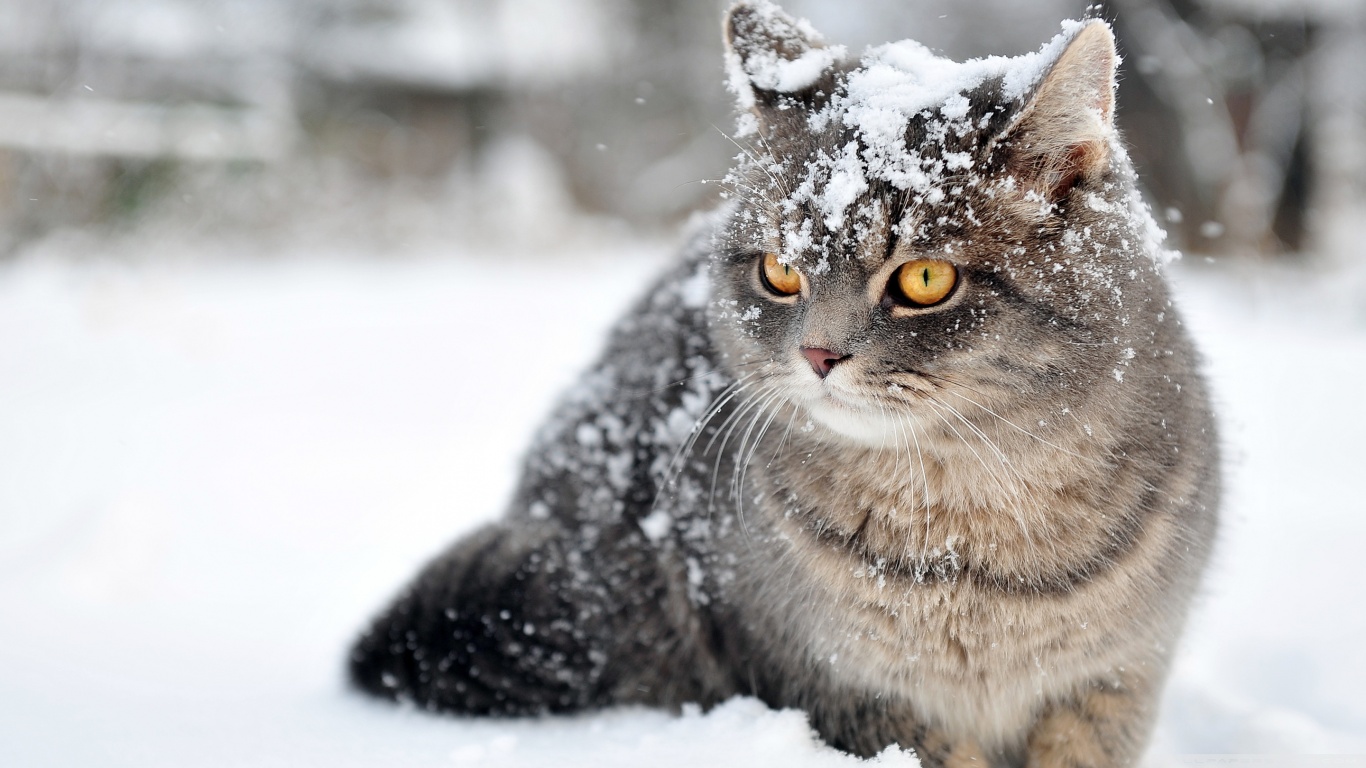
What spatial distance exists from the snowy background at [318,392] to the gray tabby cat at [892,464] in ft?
0.47

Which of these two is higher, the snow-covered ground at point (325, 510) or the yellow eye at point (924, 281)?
the yellow eye at point (924, 281)

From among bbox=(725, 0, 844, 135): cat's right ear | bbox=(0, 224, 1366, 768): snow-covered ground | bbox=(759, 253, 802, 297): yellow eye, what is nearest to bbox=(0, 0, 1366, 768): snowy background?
bbox=(0, 224, 1366, 768): snow-covered ground

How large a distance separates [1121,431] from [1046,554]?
23 centimetres

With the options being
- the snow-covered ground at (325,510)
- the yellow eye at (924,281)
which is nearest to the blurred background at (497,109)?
the snow-covered ground at (325,510)

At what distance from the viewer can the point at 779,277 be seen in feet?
4.99

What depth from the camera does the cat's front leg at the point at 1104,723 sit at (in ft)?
5.48

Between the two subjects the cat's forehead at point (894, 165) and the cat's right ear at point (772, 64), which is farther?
the cat's right ear at point (772, 64)

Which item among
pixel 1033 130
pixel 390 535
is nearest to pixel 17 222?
pixel 390 535

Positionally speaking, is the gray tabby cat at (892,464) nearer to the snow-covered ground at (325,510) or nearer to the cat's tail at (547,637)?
the cat's tail at (547,637)

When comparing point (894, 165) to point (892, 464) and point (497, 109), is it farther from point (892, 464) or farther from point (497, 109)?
point (497, 109)

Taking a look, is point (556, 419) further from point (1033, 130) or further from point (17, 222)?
point (17, 222)

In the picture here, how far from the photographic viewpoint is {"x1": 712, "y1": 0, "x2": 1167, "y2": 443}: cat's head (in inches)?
53.9

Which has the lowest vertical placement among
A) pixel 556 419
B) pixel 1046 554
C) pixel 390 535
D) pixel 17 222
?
pixel 390 535

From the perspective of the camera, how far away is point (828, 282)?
1413 mm
